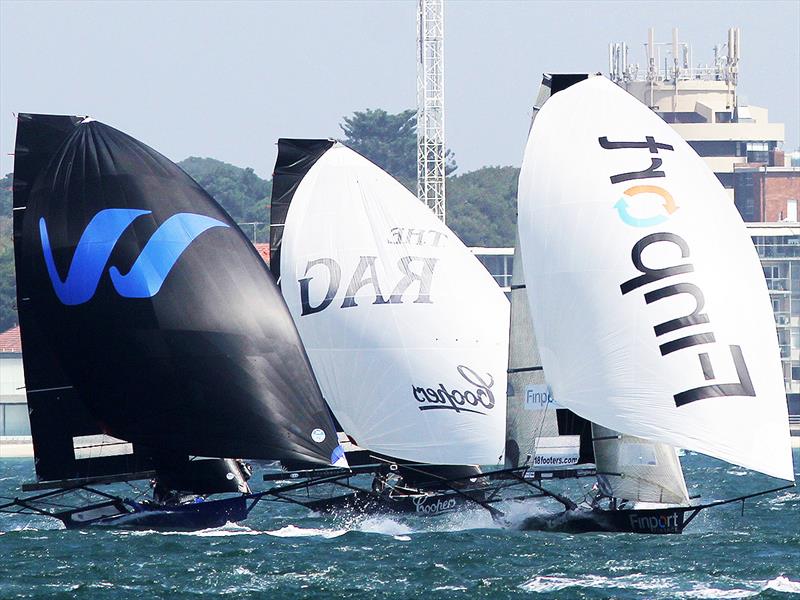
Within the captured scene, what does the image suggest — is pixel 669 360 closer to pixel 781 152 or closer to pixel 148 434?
pixel 148 434

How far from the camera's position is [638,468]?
103 feet

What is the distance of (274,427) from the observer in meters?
31.2

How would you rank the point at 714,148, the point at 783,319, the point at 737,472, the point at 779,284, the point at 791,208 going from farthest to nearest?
the point at 714,148
the point at 791,208
the point at 779,284
the point at 783,319
the point at 737,472

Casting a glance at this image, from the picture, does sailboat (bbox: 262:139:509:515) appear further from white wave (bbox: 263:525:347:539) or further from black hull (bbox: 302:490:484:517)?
white wave (bbox: 263:525:347:539)

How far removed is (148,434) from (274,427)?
7.84 feet

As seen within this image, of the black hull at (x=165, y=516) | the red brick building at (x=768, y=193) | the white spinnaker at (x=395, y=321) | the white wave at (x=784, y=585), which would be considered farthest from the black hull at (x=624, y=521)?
the red brick building at (x=768, y=193)

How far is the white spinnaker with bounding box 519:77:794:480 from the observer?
2941 centimetres

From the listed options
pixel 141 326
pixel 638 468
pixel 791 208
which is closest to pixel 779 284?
pixel 791 208

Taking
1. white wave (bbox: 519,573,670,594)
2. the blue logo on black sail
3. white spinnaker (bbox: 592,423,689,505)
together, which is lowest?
white wave (bbox: 519,573,670,594)

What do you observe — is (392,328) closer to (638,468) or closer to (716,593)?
(638,468)

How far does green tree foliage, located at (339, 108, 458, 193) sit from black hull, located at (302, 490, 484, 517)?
11018 centimetres

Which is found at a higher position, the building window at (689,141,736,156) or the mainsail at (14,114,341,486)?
the building window at (689,141,736,156)

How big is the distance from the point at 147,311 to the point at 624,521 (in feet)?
28.6

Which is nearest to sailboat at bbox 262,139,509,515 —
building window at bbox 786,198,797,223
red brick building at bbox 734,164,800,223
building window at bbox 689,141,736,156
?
red brick building at bbox 734,164,800,223
